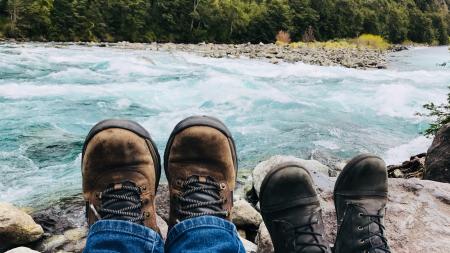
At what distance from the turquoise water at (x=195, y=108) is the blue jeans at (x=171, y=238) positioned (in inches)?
92.4

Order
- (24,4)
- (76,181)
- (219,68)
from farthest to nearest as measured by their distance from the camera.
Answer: (24,4) < (219,68) < (76,181)

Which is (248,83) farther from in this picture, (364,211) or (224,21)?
(224,21)

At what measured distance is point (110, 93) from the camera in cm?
804

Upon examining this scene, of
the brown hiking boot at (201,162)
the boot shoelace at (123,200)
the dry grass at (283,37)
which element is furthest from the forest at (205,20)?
the boot shoelace at (123,200)

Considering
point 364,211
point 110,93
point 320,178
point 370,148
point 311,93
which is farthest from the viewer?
point 311,93

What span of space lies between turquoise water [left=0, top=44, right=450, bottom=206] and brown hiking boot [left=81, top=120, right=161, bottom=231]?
199 centimetres

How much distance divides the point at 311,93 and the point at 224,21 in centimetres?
2845

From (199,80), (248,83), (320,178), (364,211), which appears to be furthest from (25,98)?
(364,211)

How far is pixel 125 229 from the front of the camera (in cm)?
158

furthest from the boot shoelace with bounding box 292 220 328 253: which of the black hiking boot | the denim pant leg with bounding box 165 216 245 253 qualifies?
the denim pant leg with bounding box 165 216 245 253

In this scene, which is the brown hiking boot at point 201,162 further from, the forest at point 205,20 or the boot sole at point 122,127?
the forest at point 205,20

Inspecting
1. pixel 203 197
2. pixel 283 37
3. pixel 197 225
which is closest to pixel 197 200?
pixel 203 197

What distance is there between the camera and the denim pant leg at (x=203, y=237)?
1.51m

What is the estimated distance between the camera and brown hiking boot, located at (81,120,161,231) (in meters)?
1.81
